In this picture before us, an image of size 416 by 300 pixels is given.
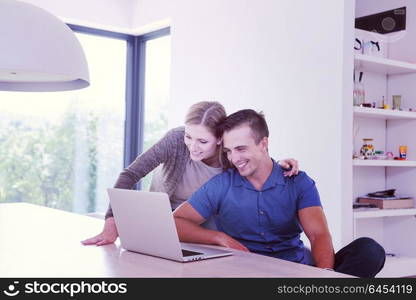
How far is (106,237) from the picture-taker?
2.07m

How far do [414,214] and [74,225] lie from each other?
Answer: 2.53 m

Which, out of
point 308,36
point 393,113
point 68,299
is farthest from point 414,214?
point 68,299

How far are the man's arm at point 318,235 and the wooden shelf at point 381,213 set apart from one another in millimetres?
1598

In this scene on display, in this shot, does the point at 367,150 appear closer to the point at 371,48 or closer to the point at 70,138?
the point at 371,48

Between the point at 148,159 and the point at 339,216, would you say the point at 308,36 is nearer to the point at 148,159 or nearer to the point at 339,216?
the point at 339,216

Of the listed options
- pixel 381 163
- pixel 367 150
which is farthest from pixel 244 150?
pixel 367 150

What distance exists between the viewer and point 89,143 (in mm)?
5480

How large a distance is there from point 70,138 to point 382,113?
2.83 m

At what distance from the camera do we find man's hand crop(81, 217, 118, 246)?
204 cm

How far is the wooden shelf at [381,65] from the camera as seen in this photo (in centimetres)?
381

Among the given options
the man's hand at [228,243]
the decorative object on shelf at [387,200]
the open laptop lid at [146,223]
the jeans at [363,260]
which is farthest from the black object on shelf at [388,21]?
the open laptop lid at [146,223]

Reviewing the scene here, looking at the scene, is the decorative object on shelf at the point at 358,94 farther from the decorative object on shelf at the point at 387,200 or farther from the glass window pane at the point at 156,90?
the glass window pane at the point at 156,90

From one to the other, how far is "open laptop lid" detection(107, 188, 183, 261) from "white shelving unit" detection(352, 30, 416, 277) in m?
2.45

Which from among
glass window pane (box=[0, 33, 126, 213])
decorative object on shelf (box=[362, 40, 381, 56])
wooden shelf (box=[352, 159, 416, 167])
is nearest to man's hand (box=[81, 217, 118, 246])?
wooden shelf (box=[352, 159, 416, 167])
